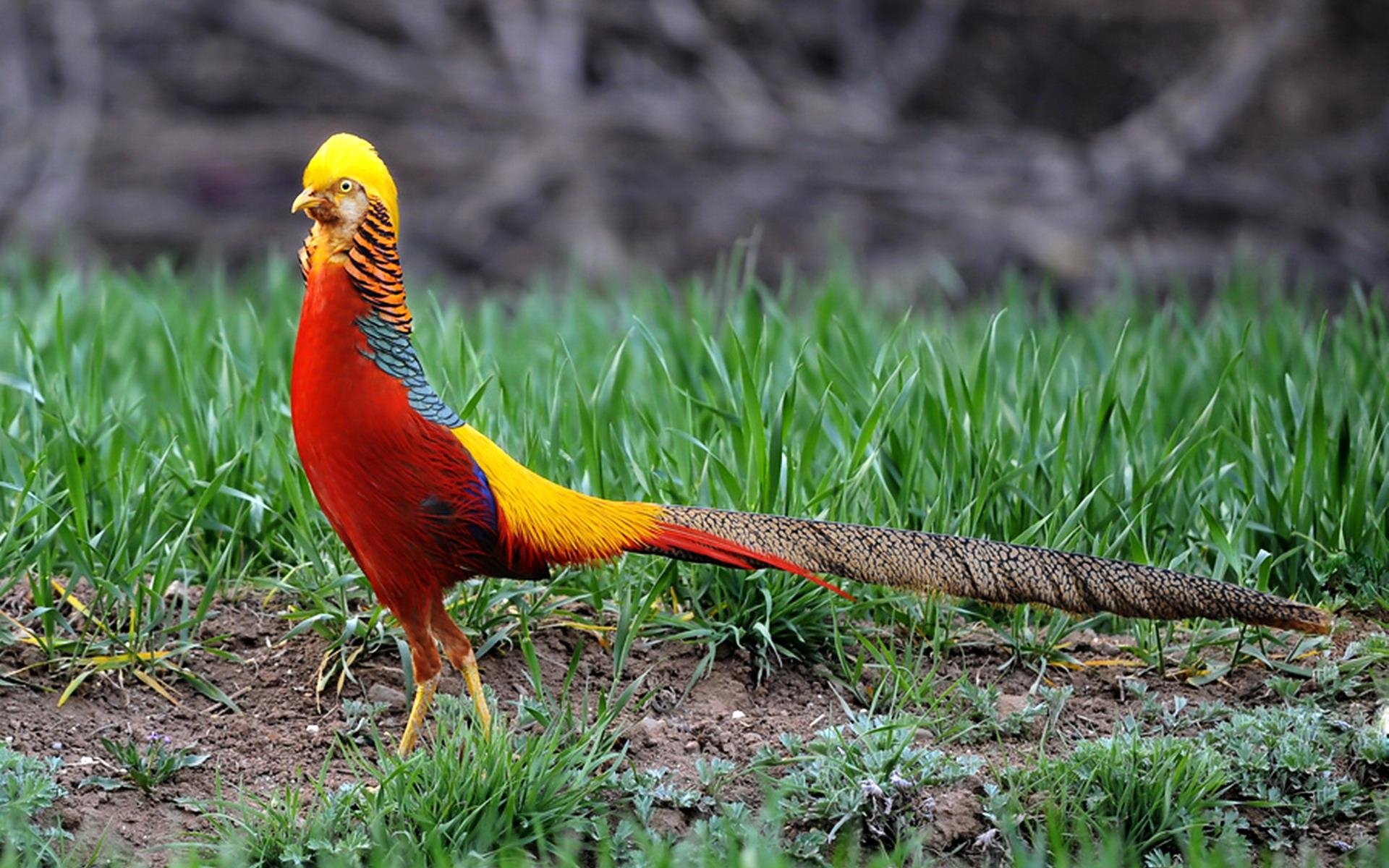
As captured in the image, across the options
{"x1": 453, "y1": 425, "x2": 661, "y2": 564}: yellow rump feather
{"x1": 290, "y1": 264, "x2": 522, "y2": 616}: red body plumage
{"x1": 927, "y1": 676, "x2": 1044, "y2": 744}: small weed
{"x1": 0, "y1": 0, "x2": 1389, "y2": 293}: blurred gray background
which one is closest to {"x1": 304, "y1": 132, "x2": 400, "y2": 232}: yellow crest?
{"x1": 290, "y1": 264, "x2": 522, "y2": 616}: red body plumage

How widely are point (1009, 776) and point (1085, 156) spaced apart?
5.82m

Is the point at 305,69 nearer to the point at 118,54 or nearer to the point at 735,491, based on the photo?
the point at 118,54

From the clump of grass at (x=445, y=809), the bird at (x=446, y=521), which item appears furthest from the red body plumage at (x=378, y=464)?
the clump of grass at (x=445, y=809)

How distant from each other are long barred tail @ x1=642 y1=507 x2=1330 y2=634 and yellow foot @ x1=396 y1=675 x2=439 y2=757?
0.50 m

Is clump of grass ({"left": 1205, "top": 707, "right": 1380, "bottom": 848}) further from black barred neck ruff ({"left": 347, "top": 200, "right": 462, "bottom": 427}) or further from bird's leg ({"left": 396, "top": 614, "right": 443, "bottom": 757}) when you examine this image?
black barred neck ruff ({"left": 347, "top": 200, "right": 462, "bottom": 427})

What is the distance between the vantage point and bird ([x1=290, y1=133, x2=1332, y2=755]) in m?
2.48

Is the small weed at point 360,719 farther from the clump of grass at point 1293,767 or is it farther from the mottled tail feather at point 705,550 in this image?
the clump of grass at point 1293,767

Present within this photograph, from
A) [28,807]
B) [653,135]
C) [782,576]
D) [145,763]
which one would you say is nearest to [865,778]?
[782,576]

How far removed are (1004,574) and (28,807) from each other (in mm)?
1668

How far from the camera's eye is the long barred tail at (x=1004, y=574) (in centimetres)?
275

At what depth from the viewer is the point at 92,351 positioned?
4.05 meters

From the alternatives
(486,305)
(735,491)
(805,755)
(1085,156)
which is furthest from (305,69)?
(805,755)

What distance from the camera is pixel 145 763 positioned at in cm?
270

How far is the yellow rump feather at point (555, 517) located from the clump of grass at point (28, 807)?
86 cm
